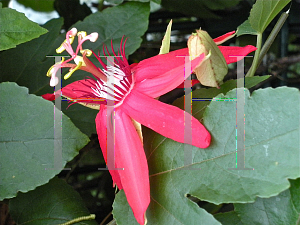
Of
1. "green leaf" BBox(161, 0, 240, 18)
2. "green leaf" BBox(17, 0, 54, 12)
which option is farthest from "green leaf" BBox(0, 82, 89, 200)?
"green leaf" BBox(17, 0, 54, 12)

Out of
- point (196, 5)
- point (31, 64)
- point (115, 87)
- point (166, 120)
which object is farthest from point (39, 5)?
point (166, 120)

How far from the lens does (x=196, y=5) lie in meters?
0.83

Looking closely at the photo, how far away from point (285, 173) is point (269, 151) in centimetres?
3

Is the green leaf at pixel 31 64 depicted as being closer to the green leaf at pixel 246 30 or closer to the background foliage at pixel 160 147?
the background foliage at pixel 160 147

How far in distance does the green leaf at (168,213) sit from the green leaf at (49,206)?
0.43ft

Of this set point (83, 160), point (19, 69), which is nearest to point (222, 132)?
point (19, 69)

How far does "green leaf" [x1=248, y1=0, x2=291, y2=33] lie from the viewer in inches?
19.0

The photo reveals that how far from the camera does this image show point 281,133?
352 mm

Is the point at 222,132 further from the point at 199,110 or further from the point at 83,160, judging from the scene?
the point at 83,160

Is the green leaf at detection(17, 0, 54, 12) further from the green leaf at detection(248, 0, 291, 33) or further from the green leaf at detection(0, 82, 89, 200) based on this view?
the green leaf at detection(248, 0, 291, 33)

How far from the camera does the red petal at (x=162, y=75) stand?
15.8 inches

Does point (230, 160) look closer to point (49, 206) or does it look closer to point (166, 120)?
point (166, 120)

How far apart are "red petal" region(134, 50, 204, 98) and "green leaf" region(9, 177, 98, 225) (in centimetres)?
25

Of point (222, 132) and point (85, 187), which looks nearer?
point (222, 132)
